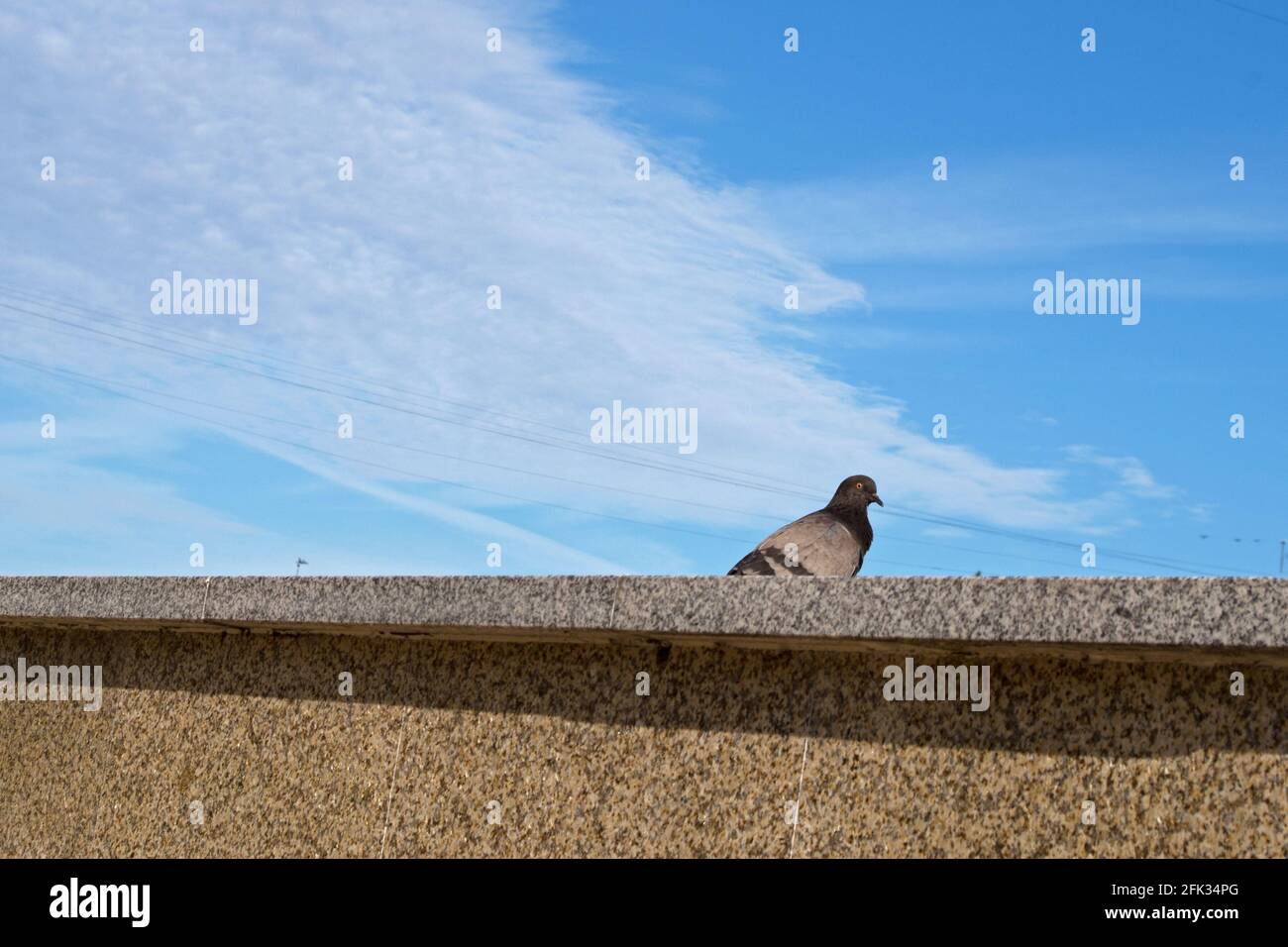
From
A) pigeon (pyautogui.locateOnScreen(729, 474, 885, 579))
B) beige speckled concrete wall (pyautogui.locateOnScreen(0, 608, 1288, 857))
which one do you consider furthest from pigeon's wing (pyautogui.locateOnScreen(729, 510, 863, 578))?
beige speckled concrete wall (pyautogui.locateOnScreen(0, 608, 1288, 857))

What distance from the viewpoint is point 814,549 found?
783 cm

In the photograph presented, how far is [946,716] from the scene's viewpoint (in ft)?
13.3

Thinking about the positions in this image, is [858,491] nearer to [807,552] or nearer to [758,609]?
[807,552]

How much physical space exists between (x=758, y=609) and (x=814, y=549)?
3822mm

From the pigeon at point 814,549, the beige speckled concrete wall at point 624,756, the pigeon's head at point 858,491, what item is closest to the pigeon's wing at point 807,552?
the pigeon at point 814,549

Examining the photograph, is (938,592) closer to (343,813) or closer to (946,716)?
(946,716)

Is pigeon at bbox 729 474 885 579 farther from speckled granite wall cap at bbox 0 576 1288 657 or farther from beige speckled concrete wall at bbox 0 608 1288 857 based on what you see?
speckled granite wall cap at bbox 0 576 1288 657

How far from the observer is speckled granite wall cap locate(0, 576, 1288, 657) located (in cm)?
352

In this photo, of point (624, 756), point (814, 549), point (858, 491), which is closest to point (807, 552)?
point (814, 549)

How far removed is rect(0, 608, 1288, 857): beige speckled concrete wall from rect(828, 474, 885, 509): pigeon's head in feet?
17.9

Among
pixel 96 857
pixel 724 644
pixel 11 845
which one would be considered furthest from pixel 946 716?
pixel 11 845

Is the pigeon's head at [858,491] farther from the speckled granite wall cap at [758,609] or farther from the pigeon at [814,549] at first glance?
the speckled granite wall cap at [758,609]

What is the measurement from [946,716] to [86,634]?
426cm

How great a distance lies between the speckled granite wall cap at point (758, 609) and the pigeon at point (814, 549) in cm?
236
